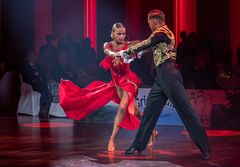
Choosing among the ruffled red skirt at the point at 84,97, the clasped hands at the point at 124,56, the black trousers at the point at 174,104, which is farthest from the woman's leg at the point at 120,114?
the clasped hands at the point at 124,56

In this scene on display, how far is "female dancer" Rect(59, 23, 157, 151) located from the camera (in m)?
8.41

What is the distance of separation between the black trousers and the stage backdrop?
11.5 feet

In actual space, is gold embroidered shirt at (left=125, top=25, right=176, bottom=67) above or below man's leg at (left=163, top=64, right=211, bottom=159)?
above

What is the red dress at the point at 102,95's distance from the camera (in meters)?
8.51

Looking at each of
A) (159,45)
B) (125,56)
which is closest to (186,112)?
(159,45)

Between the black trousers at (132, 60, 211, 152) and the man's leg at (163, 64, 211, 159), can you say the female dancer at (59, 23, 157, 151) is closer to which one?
the black trousers at (132, 60, 211, 152)

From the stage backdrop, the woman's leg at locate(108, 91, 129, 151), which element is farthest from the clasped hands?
the stage backdrop

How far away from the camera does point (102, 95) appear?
894cm

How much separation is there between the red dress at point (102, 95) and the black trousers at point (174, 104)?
2.02 feet

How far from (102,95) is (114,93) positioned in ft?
0.67

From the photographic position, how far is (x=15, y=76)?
1538cm

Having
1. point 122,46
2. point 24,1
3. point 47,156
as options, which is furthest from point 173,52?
point 24,1

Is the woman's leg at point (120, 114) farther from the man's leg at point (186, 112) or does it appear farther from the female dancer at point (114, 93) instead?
the man's leg at point (186, 112)

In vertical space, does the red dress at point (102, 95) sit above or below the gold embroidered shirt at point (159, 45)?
below
